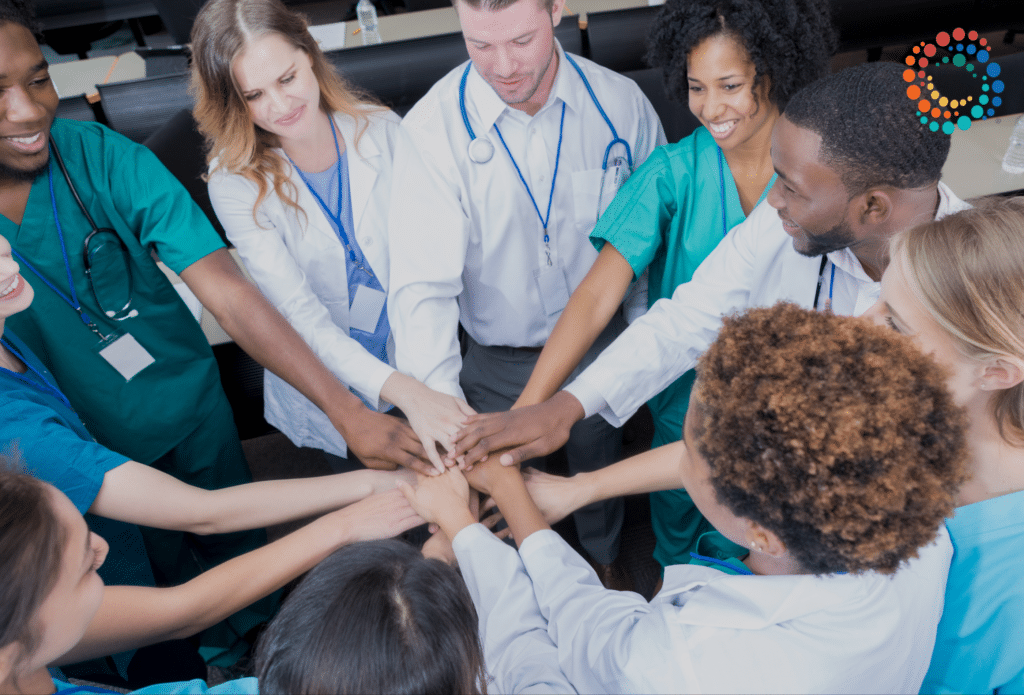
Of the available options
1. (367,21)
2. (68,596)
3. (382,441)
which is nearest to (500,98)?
(382,441)

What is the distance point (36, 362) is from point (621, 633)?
121 cm

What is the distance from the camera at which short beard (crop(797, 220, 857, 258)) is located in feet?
4.18

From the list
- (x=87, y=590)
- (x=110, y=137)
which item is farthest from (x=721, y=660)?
(x=110, y=137)

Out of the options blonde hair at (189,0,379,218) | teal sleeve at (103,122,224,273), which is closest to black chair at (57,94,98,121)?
blonde hair at (189,0,379,218)

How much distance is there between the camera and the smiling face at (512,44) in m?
1.45

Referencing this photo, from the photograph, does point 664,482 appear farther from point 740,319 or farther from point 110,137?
point 110,137

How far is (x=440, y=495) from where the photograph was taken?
4.44ft

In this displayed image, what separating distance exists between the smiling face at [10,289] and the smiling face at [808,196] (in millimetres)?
A: 1407

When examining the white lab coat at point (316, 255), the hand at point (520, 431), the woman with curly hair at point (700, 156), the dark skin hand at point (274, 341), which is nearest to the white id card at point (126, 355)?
the dark skin hand at point (274, 341)

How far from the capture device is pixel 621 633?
863 mm

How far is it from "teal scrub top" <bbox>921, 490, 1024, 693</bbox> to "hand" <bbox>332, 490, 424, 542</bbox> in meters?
0.92

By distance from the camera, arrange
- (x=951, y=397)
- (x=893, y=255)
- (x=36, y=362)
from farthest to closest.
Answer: (x=36, y=362)
(x=893, y=255)
(x=951, y=397)

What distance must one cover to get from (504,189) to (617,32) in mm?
1349

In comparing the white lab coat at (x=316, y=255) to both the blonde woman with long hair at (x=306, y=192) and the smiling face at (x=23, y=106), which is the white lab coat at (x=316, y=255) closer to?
the blonde woman with long hair at (x=306, y=192)
